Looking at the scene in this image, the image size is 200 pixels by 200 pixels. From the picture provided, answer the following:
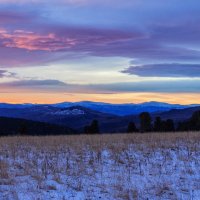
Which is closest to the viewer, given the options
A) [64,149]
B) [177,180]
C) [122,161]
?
[177,180]

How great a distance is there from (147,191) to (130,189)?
44cm

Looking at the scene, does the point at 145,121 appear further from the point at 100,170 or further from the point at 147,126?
the point at 100,170

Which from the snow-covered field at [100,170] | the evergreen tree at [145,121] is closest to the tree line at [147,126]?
the evergreen tree at [145,121]

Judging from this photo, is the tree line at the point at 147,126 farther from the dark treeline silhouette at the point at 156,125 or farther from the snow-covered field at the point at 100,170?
the snow-covered field at the point at 100,170

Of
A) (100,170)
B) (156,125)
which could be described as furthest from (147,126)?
(100,170)

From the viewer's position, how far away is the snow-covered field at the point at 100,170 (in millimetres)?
10047

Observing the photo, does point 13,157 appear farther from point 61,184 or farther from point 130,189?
point 130,189

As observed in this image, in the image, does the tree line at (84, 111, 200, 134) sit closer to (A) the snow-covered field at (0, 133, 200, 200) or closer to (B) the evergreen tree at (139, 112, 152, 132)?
(B) the evergreen tree at (139, 112, 152, 132)

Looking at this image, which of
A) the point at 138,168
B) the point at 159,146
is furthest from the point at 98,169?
the point at 159,146

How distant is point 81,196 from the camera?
9797 millimetres

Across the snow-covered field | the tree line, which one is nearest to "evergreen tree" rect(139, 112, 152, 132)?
the tree line

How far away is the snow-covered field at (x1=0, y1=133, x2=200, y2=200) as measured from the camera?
10.0 metres

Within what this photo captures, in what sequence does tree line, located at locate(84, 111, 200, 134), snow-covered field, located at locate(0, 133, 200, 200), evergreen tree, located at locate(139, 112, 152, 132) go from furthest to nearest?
1. evergreen tree, located at locate(139, 112, 152, 132)
2. tree line, located at locate(84, 111, 200, 134)
3. snow-covered field, located at locate(0, 133, 200, 200)

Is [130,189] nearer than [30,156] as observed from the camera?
Yes
